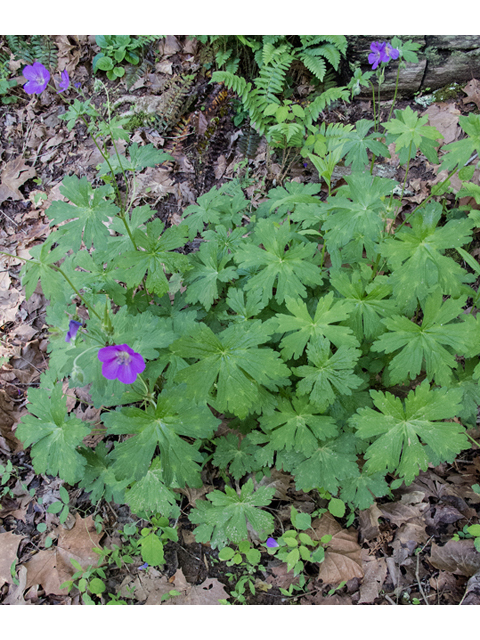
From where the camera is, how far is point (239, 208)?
2562mm

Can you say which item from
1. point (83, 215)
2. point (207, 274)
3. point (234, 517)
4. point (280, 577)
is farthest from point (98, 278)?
point (280, 577)

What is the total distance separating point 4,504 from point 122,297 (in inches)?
65.0

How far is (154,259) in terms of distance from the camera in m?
2.08

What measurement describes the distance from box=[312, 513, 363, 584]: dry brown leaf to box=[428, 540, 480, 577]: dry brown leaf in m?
0.38

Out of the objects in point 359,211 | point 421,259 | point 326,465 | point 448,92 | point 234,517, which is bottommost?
point 234,517

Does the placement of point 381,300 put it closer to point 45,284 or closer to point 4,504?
point 45,284

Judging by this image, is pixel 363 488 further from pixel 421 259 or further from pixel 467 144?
pixel 467 144

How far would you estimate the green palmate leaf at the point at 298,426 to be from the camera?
6.27 ft

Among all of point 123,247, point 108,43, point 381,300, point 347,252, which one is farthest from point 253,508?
point 108,43

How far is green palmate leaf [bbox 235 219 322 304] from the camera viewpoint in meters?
1.96

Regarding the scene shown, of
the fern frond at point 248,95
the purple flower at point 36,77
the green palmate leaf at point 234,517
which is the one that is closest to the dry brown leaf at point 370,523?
the green palmate leaf at point 234,517

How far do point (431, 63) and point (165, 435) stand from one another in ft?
11.6

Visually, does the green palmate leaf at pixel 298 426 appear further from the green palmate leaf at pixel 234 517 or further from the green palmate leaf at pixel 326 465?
the green palmate leaf at pixel 234 517

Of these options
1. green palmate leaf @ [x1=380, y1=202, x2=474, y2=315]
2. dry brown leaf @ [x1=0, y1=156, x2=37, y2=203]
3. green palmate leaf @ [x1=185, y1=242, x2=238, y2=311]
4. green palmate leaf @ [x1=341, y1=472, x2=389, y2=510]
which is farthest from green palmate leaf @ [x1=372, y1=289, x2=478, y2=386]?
dry brown leaf @ [x1=0, y1=156, x2=37, y2=203]
